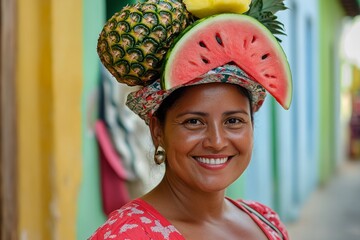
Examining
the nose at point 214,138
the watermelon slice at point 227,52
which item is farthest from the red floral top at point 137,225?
the watermelon slice at point 227,52

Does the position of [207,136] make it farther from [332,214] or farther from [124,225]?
[332,214]

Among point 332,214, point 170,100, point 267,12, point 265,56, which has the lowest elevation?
point 332,214

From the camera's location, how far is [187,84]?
2156 mm

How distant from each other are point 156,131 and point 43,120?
170 cm

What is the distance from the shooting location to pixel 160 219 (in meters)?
2.16

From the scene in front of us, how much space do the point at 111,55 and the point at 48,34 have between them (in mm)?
1807

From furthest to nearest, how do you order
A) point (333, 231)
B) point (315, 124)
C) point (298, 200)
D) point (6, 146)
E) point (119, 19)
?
point (315, 124) < point (298, 200) < point (333, 231) < point (6, 146) < point (119, 19)

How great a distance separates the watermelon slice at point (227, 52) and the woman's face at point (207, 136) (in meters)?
0.11

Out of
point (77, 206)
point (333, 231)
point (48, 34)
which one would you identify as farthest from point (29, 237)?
point (333, 231)

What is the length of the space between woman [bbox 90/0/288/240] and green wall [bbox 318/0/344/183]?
10869 millimetres

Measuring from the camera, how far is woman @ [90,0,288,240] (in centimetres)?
214

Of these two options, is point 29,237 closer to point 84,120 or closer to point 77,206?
point 77,206

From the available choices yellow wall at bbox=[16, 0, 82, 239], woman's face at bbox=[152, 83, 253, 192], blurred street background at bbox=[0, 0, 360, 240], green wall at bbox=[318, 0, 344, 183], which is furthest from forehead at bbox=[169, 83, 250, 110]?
green wall at bbox=[318, 0, 344, 183]

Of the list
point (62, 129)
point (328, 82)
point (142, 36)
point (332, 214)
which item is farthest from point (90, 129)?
point (328, 82)
